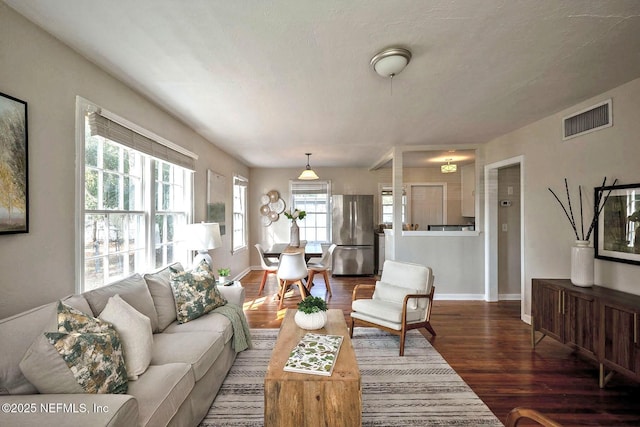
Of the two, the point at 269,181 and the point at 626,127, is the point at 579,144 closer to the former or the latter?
the point at 626,127

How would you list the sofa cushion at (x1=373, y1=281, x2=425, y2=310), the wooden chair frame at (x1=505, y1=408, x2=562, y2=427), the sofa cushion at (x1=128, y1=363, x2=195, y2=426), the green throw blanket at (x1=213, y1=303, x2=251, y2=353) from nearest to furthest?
the wooden chair frame at (x1=505, y1=408, x2=562, y2=427) → the sofa cushion at (x1=128, y1=363, x2=195, y2=426) → the green throw blanket at (x1=213, y1=303, x2=251, y2=353) → the sofa cushion at (x1=373, y1=281, x2=425, y2=310)

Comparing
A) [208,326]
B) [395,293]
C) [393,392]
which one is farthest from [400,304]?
[208,326]

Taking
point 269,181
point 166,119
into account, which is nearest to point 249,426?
point 166,119

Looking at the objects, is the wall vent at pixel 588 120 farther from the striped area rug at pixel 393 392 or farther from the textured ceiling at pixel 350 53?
Answer: the striped area rug at pixel 393 392

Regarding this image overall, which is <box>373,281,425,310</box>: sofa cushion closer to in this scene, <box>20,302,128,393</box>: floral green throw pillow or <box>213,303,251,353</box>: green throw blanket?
<box>213,303,251,353</box>: green throw blanket

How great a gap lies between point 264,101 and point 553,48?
2.26 m

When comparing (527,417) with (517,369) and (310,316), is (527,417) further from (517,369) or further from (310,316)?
(517,369)

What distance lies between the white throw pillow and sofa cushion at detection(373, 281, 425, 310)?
7.67 feet

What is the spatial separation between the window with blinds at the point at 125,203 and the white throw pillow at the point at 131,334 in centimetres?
58

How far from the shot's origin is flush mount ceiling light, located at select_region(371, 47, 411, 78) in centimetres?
185

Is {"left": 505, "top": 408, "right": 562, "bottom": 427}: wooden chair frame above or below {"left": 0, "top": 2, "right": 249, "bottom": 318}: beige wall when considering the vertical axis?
below

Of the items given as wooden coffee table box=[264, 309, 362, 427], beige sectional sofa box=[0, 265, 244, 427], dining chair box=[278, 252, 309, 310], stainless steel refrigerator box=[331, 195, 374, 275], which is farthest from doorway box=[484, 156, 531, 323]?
beige sectional sofa box=[0, 265, 244, 427]

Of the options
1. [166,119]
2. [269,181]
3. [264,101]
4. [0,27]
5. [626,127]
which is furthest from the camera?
[269,181]

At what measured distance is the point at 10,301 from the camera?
153 cm
